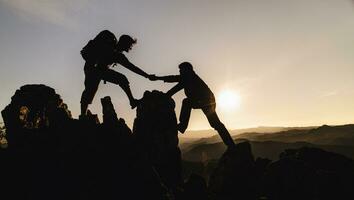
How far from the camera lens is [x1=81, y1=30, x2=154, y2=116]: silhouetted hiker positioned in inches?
439

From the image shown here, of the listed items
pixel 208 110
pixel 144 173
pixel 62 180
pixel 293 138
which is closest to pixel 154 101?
pixel 208 110

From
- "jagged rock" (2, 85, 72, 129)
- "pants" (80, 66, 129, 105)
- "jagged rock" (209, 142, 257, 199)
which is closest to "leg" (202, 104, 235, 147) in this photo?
"jagged rock" (209, 142, 257, 199)

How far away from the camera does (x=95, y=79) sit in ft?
37.1

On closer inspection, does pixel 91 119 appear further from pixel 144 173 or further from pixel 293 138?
pixel 293 138

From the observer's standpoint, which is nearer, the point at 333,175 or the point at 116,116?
the point at 116,116

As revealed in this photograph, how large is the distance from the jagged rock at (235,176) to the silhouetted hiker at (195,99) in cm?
55

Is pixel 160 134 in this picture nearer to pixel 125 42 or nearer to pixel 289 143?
pixel 125 42

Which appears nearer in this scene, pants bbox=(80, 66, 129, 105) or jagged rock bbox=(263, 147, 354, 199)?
pants bbox=(80, 66, 129, 105)

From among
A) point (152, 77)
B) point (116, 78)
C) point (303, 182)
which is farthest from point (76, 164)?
point (303, 182)

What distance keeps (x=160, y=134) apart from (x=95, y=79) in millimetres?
3419

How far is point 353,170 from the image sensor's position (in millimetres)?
14273

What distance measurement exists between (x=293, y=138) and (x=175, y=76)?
455 feet

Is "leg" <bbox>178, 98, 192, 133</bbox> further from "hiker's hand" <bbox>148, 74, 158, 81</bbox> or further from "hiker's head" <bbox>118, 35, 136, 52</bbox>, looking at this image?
"hiker's head" <bbox>118, 35, 136, 52</bbox>

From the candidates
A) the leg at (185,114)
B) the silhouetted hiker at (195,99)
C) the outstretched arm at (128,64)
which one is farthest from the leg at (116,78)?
the leg at (185,114)
